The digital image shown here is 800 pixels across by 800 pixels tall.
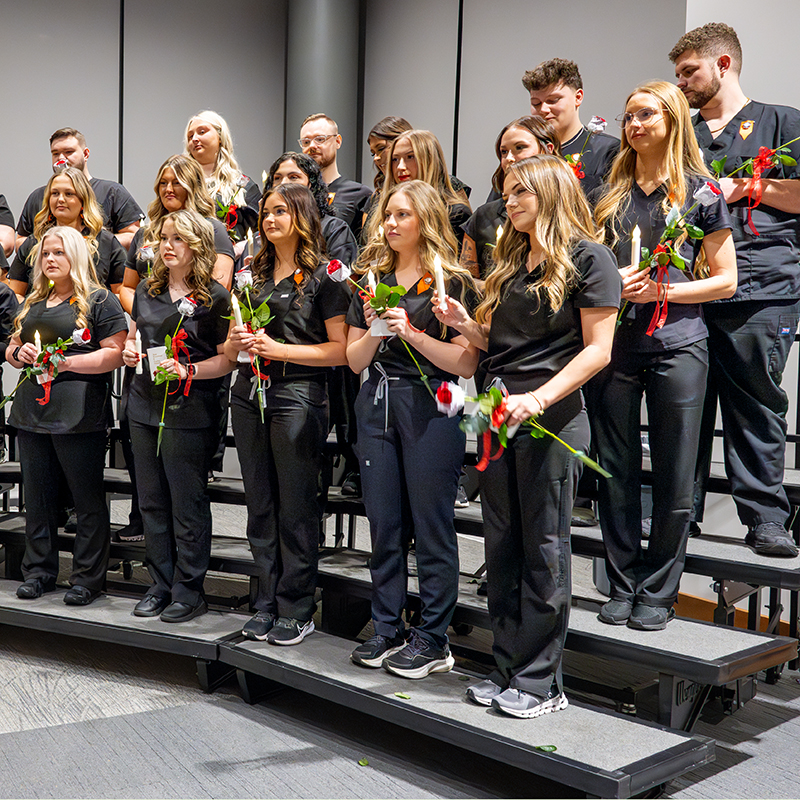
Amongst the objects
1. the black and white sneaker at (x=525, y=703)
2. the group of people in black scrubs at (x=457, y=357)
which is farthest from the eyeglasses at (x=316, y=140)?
the black and white sneaker at (x=525, y=703)

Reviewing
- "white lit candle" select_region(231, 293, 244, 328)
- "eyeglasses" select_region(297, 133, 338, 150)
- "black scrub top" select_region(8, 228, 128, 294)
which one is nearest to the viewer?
"white lit candle" select_region(231, 293, 244, 328)

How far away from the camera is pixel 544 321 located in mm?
2387

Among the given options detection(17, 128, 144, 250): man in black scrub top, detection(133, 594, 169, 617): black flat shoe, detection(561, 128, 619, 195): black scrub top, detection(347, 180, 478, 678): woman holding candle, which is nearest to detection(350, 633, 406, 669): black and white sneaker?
detection(347, 180, 478, 678): woman holding candle

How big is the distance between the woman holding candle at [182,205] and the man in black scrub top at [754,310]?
1.80 metres

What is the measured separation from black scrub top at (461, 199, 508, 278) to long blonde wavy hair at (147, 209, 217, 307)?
37.6 inches

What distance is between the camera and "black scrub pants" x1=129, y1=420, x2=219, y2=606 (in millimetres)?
3223

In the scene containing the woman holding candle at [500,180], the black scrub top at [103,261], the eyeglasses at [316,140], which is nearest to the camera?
the woman holding candle at [500,180]

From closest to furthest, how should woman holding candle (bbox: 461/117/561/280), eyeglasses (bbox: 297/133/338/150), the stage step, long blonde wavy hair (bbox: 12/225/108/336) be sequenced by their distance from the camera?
the stage step
woman holding candle (bbox: 461/117/561/280)
long blonde wavy hair (bbox: 12/225/108/336)
eyeglasses (bbox: 297/133/338/150)

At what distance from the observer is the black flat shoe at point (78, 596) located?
348 cm

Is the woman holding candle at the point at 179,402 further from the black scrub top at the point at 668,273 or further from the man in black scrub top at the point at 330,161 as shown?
the black scrub top at the point at 668,273

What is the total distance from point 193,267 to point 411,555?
58.4 inches

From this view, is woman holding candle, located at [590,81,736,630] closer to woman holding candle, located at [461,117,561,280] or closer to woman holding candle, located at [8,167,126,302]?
woman holding candle, located at [461,117,561,280]

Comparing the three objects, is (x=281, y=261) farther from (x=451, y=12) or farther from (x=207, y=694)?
(x=451, y=12)

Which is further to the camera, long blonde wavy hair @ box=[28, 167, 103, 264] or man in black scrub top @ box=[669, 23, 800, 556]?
long blonde wavy hair @ box=[28, 167, 103, 264]
